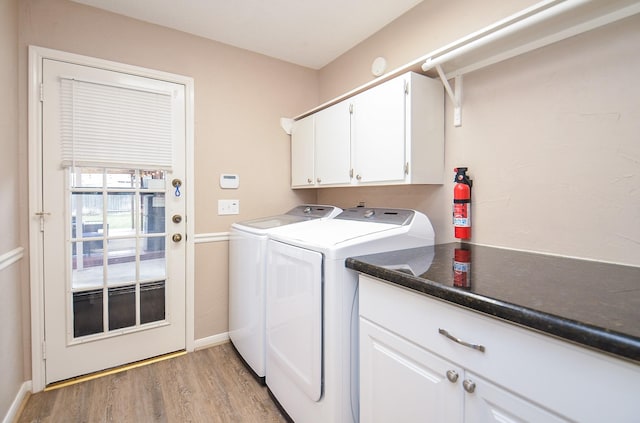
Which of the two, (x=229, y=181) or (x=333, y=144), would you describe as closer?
(x=333, y=144)

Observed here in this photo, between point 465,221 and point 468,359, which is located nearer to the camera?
point 468,359

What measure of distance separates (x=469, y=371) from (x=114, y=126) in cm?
238

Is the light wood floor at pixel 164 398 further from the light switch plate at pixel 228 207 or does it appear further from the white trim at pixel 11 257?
the light switch plate at pixel 228 207

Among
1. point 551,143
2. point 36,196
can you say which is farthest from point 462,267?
point 36,196

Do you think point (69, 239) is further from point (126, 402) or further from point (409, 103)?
point (409, 103)

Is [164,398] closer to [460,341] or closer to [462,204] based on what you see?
[460,341]

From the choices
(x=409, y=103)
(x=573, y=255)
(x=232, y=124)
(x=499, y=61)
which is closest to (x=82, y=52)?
(x=232, y=124)

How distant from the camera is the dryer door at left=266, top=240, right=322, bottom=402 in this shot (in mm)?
1344

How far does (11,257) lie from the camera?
1599 mm

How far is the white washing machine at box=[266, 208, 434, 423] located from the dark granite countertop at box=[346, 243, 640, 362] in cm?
11

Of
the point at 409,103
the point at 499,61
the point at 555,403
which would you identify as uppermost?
the point at 499,61

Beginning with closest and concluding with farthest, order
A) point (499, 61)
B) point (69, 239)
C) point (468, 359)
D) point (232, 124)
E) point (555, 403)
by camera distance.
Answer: point (555, 403) < point (468, 359) < point (499, 61) < point (69, 239) < point (232, 124)

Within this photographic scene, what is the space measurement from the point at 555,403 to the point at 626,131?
1055 millimetres

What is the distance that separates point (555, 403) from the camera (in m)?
0.68
